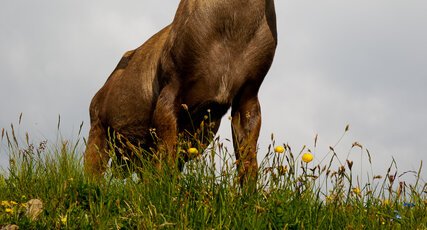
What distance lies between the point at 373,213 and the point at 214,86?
1.89 meters

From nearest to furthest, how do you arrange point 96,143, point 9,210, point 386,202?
point 9,210
point 386,202
point 96,143

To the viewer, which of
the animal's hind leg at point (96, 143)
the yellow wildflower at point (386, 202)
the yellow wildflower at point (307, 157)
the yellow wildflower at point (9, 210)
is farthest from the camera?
the animal's hind leg at point (96, 143)

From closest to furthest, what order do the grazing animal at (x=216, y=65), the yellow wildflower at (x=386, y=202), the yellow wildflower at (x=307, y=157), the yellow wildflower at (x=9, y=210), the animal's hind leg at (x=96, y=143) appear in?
the yellow wildflower at (x=307, y=157), the yellow wildflower at (x=9, y=210), the yellow wildflower at (x=386, y=202), the grazing animal at (x=216, y=65), the animal's hind leg at (x=96, y=143)

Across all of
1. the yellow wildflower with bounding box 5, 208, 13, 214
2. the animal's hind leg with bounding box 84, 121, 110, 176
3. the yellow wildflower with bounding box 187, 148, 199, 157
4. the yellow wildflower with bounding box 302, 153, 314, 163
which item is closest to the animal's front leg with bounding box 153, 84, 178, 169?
the yellow wildflower with bounding box 187, 148, 199, 157

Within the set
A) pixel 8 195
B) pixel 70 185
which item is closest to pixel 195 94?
pixel 70 185

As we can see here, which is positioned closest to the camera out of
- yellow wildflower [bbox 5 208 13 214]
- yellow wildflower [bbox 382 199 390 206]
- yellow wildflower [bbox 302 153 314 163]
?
yellow wildflower [bbox 302 153 314 163]

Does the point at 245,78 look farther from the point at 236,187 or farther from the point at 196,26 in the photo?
the point at 236,187

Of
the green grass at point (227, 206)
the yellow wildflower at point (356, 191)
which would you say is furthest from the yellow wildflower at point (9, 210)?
the yellow wildflower at point (356, 191)

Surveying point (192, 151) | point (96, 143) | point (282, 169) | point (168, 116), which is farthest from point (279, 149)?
point (96, 143)

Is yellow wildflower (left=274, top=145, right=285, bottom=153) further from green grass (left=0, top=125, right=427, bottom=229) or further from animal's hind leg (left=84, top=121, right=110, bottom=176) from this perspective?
animal's hind leg (left=84, top=121, right=110, bottom=176)

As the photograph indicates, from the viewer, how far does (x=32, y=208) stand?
4.57m

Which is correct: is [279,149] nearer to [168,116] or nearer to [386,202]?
[386,202]

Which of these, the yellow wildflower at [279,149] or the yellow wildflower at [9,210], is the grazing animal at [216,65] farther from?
the yellow wildflower at [9,210]

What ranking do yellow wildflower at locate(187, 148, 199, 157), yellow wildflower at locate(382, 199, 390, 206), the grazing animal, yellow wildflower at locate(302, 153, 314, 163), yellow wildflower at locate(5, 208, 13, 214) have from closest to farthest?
→ yellow wildflower at locate(302, 153, 314, 163), yellow wildflower at locate(187, 148, 199, 157), yellow wildflower at locate(5, 208, 13, 214), yellow wildflower at locate(382, 199, 390, 206), the grazing animal
